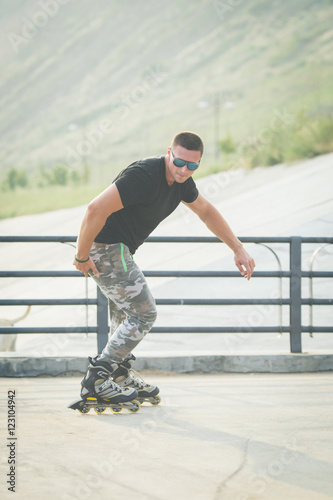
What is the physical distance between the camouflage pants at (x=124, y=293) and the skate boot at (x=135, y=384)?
28 cm

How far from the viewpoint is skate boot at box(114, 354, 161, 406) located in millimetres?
4863

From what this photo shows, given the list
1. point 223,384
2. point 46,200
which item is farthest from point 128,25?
point 223,384

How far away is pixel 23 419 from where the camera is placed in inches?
175

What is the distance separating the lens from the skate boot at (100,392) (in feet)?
15.1

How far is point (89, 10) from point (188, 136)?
431 ft

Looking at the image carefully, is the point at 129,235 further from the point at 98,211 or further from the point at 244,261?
the point at 244,261

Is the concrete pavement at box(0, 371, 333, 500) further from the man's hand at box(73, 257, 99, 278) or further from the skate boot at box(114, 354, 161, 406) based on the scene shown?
the man's hand at box(73, 257, 99, 278)

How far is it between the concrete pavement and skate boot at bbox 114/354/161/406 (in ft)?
0.24

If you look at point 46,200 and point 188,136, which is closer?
point 188,136

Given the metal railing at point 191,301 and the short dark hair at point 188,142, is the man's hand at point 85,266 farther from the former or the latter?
the metal railing at point 191,301

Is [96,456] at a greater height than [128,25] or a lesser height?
lesser

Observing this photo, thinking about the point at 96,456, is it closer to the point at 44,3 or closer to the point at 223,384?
the point at 223,384

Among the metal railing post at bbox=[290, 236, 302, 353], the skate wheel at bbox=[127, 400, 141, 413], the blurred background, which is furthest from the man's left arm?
the blurred background

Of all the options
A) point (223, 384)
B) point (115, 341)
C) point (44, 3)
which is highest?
point (44, 3)
